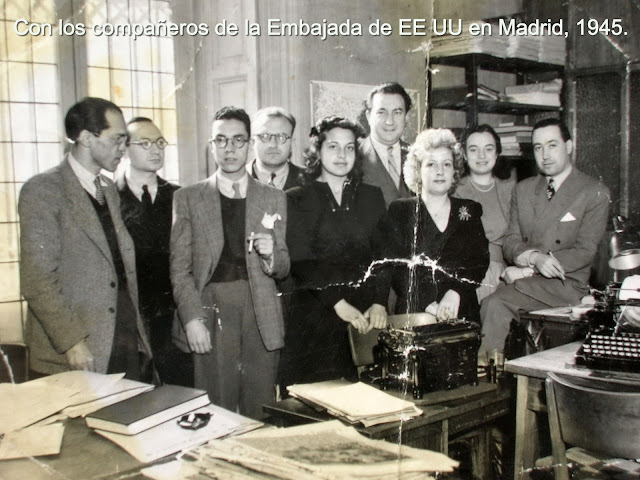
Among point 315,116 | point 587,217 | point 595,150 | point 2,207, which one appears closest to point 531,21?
point 595,150

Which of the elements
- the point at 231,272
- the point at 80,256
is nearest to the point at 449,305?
the point at 231,272

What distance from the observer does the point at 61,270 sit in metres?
2.05

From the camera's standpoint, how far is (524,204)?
3020 millimetres

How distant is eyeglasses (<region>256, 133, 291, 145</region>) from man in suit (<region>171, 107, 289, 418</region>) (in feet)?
0.39

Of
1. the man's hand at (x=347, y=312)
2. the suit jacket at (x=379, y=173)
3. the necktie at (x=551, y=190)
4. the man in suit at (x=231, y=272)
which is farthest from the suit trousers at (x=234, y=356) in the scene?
the necktie at (x=551, y=190)

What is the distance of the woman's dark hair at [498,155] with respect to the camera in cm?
300

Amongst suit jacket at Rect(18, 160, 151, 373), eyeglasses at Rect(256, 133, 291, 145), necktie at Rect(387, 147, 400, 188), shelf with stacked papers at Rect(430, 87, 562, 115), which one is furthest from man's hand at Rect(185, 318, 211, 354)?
shelf with stacked papers at Rect(430, 87, 562, 115)

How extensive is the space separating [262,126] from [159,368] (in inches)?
44.4

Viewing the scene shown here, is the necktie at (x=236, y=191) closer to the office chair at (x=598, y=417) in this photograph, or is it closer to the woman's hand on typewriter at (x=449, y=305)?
the woman's hand on typewriter at (x=449, y=305)

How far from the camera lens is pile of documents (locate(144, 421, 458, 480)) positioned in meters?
1.10

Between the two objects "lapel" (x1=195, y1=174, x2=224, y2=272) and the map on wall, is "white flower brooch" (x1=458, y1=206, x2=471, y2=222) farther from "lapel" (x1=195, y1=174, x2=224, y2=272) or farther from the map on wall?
"lapel" (x1=195, y1=174, x2=224, y2=272)

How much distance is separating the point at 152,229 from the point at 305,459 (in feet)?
4.82

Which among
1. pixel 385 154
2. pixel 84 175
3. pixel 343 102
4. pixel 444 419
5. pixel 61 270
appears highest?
pixel 343 102

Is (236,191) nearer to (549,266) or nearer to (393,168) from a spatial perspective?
(393,168)
